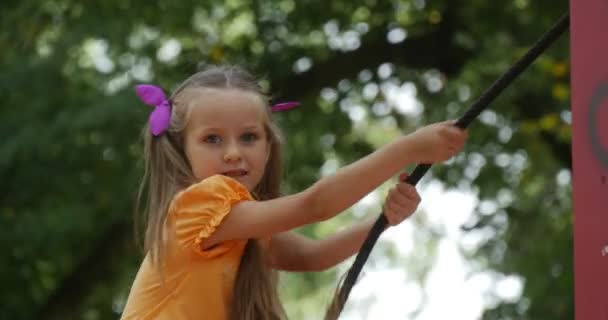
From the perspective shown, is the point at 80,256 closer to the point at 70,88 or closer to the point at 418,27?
the point at 70,88

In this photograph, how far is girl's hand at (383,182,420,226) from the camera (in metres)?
2.68

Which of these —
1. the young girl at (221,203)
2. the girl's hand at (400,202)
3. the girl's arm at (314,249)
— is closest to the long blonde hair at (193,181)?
the young girl at (221,203)

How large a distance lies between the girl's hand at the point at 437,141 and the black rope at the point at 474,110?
0.02 m

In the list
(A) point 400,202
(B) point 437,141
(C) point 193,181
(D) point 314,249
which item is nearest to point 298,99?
(D) point 314,249

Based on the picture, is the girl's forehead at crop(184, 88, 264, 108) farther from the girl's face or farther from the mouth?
the mouth

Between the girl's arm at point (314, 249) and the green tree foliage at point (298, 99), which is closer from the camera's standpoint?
the girl's arm at point (314, 249)

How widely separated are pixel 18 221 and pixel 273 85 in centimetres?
174

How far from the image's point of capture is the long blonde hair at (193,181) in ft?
8.95

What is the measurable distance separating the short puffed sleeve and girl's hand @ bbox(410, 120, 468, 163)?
0.44 metres

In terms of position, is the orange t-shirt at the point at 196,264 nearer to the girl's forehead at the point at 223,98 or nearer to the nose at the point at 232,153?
the nose at the point at 232,153

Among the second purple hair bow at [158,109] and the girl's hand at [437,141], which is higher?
the second purple hair bow at [158,109]

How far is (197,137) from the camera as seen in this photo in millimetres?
2795

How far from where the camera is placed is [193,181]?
2.86 meters

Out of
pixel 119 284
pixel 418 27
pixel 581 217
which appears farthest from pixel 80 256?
pixel 581 217
